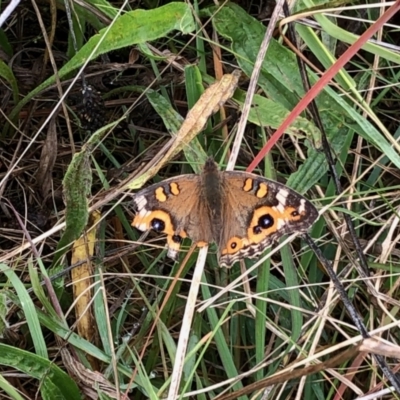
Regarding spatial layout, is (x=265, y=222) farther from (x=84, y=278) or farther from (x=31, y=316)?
(x=31, y=316)

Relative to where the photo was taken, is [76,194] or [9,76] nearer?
[76,194]

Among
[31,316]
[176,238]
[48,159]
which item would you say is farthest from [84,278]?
[48,159]

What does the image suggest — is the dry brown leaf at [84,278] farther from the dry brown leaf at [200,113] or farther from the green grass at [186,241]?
the dry brown leaf at [200,113]

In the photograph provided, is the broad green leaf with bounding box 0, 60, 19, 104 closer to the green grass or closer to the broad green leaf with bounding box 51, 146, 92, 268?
the green grass

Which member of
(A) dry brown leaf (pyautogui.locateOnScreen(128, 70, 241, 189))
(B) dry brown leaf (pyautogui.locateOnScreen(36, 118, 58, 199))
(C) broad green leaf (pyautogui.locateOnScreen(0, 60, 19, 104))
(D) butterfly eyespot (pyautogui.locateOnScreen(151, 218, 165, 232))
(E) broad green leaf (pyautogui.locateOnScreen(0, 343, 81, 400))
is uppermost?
(C) broad green leaf (pyautogui.locateOnScreen(0, 60, 19, 104))

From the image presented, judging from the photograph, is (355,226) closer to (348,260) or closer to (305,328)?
(348,260)

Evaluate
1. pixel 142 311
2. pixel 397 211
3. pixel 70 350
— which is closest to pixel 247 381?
pixel 142 311

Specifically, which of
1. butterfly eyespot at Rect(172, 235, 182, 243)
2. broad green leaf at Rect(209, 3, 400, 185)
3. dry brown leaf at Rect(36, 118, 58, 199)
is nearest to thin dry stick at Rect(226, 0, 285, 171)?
broad green leaf at Rect(209, 3, 400, 185)
